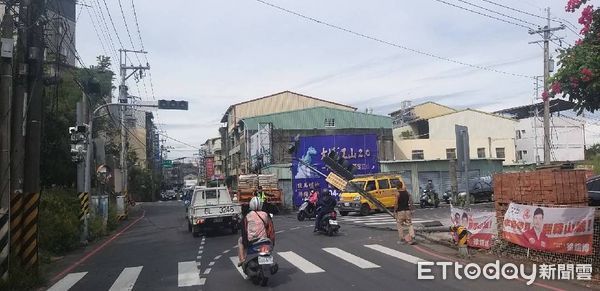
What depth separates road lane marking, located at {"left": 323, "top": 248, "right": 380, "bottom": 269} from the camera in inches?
468

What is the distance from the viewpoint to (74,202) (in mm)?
20531

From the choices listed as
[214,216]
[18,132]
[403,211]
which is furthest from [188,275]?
[214,216]

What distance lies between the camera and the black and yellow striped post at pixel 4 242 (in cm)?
1074

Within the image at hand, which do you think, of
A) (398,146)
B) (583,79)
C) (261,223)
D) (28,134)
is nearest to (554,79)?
(583,79)

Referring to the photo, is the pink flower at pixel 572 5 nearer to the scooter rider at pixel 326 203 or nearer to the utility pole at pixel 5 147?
the utility pole at pixel 5 147

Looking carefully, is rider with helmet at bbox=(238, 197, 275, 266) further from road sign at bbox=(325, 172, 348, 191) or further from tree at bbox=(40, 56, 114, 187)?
tree at bbox=(40, 56, 114, 187)

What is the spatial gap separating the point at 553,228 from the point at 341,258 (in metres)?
4.61

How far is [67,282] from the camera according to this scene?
11.9 meters

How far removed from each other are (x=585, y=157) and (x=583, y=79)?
197ft

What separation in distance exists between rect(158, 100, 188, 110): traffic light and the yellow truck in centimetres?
935

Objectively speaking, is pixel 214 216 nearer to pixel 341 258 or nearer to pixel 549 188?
pixel 341 258

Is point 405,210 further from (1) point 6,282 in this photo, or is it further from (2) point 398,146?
(2) point 398,146

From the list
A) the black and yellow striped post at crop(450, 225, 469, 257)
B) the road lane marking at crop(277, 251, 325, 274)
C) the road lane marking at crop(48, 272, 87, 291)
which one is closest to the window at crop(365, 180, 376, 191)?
the road lane marking at crop(277, 251, 325, 274)

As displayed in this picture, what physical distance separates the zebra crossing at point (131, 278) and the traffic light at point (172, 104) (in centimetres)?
1383
